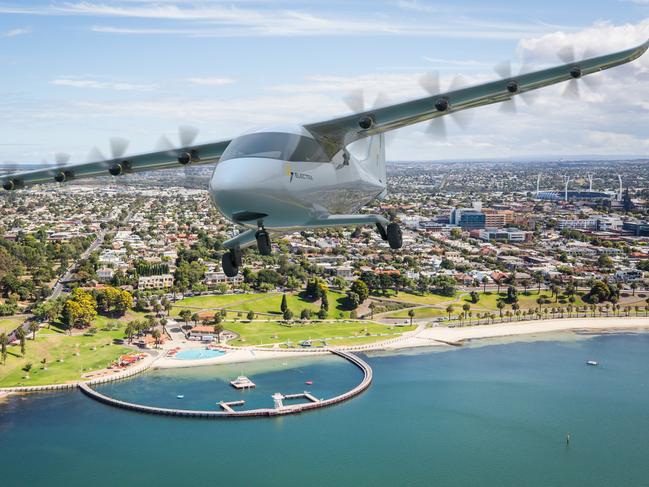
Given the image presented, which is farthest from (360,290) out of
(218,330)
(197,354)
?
(197,354)

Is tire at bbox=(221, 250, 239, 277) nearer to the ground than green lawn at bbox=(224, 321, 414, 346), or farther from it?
farther from it

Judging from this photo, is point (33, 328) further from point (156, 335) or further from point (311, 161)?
point (311, 161)

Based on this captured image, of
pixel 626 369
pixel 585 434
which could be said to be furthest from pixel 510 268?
pixel 585 434

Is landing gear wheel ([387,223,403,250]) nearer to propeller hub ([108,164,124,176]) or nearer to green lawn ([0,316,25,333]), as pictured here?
propeller hub ([108,164,124,176])

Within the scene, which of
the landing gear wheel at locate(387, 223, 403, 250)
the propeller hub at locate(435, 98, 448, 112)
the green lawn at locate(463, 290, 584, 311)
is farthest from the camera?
the green lawn at locate(463, 290, 584, 311)

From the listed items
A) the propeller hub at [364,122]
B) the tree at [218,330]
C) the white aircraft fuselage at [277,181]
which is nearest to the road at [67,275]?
the tree at [218,330]

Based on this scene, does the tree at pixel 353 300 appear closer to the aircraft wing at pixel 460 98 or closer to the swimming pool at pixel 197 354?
the swimming pool at pixel 197 354

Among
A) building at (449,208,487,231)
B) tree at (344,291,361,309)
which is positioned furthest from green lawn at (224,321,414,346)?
building at (449,208,487,231)
